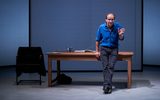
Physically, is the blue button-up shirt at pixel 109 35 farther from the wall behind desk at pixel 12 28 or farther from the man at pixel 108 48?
the wall behind desk at pixel 12 28

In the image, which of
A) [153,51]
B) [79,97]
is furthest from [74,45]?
[79,97]

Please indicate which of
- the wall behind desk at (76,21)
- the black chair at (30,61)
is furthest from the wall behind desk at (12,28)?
the black chair at (30,61)

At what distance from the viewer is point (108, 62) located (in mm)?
7375

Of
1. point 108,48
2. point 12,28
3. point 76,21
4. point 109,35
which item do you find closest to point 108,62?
point 108,48

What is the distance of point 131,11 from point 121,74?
6.26 feet

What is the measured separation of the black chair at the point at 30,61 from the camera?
8375mm

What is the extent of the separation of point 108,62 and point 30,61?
87.9 inches

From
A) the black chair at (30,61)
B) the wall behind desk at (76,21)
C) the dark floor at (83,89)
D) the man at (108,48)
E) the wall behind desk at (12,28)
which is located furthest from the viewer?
the wall behind desk at (12,28)

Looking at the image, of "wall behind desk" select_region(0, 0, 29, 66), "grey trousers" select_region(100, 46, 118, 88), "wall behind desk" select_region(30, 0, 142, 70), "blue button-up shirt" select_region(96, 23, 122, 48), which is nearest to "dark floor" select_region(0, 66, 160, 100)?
"grey trousers" select_region(100, 46, 118, 88)

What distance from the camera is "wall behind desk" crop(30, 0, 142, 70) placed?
10812 millimetres

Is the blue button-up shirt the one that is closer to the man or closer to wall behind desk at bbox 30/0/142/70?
the man

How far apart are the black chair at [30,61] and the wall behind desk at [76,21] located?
2063mm

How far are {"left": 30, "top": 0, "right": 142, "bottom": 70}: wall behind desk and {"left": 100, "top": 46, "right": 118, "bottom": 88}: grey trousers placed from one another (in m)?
3.54

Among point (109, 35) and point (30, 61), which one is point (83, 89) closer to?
point (109, 35)
